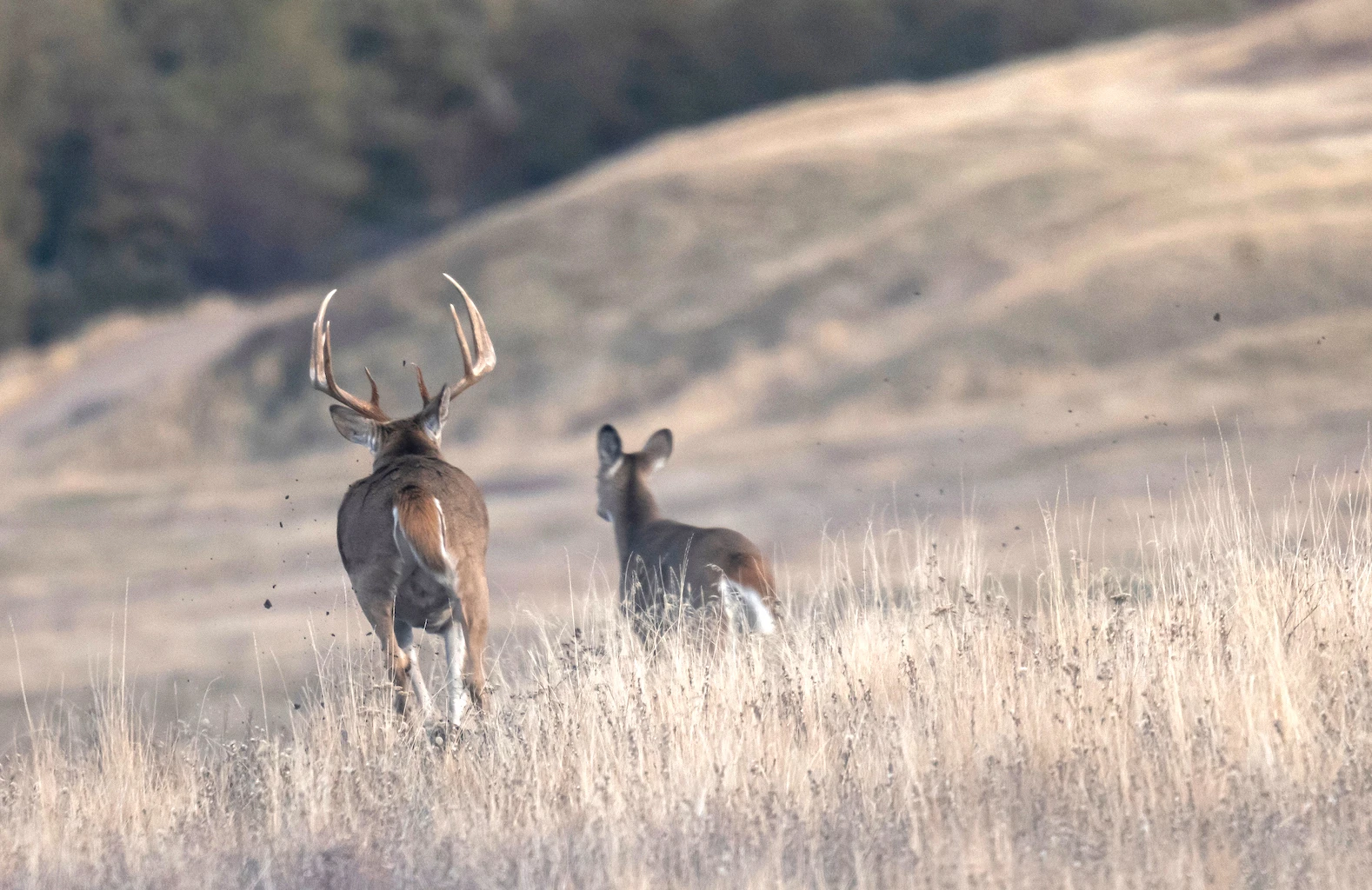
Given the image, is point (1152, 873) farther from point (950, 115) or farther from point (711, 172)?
point (950, 115)

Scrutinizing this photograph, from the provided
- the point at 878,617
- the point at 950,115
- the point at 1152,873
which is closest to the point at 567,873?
the point at 1152,873

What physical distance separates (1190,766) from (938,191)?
31.6 meters

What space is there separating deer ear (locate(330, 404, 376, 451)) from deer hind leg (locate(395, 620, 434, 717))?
3.52 ft

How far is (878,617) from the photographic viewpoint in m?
8.86

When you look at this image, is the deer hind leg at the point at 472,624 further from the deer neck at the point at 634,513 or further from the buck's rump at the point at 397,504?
the deer neck at the point at 634,513

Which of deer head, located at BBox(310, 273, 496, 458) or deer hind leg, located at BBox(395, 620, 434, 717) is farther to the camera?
deer head, located at BBox(310, 273, 496, 458)

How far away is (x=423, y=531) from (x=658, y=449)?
439cm

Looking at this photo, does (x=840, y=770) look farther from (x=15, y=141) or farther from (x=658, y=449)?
(x=15, y=141)

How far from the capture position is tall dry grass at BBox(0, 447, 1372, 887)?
599cm

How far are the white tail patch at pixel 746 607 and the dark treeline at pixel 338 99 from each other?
50975mm

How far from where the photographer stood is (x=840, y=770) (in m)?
6.80

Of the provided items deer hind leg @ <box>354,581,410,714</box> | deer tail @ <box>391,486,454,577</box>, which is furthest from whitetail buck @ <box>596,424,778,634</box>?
deer hind leg @ <box>354,581,410,714</box>

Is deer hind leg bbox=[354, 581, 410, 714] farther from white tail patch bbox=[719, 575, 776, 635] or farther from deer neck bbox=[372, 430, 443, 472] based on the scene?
white tail patch bbox=[719, 575, 776, 635]

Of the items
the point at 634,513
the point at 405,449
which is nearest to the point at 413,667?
the point at 405,449
